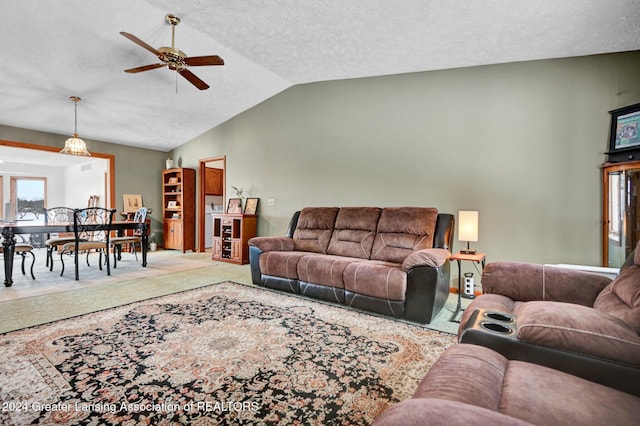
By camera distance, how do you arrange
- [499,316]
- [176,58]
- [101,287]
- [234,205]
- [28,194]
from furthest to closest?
[28,194], [234,205], [101,287], [176,58], [499,316]

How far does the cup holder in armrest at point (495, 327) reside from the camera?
1.28 meters

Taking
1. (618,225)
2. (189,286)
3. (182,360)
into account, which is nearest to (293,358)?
(182,360)

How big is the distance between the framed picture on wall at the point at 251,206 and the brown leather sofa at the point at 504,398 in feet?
15.9

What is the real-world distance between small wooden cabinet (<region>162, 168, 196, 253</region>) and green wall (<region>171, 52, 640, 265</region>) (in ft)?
9.97

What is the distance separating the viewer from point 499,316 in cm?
143

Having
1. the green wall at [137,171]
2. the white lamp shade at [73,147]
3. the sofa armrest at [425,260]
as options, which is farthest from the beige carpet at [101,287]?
the green wall at [137,171]

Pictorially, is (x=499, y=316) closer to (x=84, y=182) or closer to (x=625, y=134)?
(x=625, y=134)

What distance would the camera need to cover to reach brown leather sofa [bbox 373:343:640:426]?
2.20ft

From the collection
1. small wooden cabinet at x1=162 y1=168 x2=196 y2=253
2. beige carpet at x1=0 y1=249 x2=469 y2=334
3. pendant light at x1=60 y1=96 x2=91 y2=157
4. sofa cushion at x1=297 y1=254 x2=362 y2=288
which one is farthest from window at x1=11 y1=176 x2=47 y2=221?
sofa cushion at x1=297 y1=254 x2=362 y2=288

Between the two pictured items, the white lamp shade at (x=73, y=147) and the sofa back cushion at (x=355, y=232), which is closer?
the sofa back cushion at (x=355, y=232)

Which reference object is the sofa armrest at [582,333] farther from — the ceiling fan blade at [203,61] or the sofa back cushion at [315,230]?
the ceiling fan blade at [203,61]

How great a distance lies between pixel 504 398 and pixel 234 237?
505cm

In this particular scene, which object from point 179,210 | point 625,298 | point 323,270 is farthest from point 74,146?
point 625,298

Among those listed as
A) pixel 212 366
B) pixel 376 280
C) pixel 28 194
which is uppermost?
pixel 28 194
